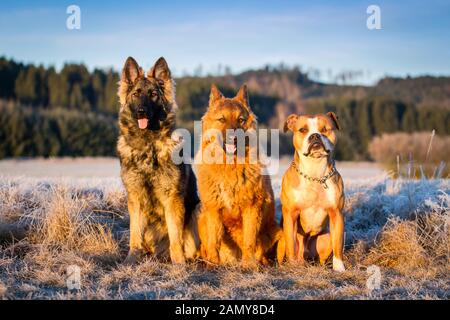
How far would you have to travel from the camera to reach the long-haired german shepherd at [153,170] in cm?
575

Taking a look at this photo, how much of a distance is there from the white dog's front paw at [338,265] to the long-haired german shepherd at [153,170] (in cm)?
173

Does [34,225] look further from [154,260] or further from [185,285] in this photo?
[185,285]

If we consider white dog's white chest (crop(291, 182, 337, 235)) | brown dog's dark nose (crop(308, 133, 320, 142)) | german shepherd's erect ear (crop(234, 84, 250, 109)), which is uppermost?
german shepherd's erect ear (crop(234, 84, 250, 109))

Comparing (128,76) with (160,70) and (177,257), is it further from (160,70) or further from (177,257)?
(177,257)

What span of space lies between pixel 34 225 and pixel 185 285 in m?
2.82

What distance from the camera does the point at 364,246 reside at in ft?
20.7

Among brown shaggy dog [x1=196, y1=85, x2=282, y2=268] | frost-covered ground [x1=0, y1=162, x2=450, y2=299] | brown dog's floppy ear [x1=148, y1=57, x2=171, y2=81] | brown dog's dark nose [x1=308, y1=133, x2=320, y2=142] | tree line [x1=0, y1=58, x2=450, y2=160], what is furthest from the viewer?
tree line [x1=0, y1=58, x2=450, y2=160]

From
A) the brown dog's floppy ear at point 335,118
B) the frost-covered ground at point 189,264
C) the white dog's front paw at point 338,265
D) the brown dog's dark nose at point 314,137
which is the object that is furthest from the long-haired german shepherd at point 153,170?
the brown dog's floppy ear at point 335,118

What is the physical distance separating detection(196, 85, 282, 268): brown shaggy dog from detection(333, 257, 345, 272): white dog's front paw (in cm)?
80

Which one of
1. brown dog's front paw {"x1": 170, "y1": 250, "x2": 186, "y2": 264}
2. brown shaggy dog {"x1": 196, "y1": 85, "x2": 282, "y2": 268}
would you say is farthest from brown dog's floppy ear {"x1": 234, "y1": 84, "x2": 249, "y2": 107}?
brown dog's front paw {"x1": 170, "y1": 250, "x2": 186, "y2": 264}

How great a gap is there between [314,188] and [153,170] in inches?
73.7

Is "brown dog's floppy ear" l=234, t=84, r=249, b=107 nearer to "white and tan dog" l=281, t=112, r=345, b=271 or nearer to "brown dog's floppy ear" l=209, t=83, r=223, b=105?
"brown dog's floppy ear" l=209, t=83, r=223, b=105

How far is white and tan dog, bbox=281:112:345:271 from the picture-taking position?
17.5 feet

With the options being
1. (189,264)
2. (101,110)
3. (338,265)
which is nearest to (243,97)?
(189,264)
